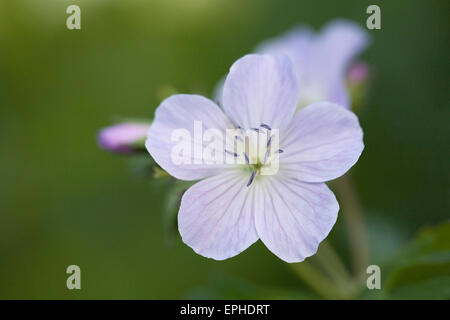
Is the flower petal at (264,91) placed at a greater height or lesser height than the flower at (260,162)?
greater

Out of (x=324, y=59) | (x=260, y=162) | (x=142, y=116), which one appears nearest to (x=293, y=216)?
(x=260, y=162)

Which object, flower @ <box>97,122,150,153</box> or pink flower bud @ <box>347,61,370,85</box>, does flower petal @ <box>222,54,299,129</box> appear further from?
pink flower bud @ <box>347,61,370,85</box>

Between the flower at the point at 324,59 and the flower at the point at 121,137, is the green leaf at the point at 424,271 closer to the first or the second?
the flower at the point at 324,59

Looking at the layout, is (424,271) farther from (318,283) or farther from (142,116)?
(142,116)

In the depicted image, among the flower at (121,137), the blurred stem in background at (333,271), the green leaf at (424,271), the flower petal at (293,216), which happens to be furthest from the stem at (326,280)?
A: the flower at (121,137)

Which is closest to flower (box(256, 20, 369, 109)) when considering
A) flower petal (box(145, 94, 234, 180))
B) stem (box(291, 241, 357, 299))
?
stem (box(291, 241, 357, 299))
